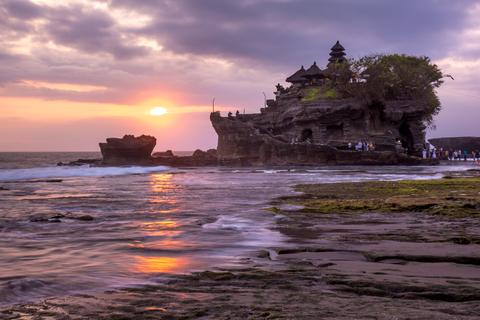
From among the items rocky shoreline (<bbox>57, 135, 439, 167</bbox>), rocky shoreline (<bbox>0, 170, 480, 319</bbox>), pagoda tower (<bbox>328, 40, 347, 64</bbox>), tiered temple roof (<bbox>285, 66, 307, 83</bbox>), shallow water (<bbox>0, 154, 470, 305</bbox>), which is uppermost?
pagoda tower (<bbox>328, 40, 347, 64</bbox>)

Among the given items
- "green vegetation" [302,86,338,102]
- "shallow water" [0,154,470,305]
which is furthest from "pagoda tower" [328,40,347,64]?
"shallow water" [0,154,470,305]

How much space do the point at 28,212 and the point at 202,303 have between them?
10.5m

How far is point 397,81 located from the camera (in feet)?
219

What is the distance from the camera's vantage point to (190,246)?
Result: 8.03 m

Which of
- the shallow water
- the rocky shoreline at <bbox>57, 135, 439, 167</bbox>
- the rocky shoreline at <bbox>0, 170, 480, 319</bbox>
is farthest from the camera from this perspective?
the rocky shoreline at <bbox>57, 135, 439, 167</bbox>

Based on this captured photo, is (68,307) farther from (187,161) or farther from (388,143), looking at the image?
(388,143)

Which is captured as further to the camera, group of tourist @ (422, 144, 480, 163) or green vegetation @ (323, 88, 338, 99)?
Answer: green vegetation @ (323, 88, 338, 99)

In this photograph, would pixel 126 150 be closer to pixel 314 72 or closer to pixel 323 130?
pixel 323 130

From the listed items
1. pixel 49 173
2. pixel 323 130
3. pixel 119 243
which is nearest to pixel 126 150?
pixel 49 173

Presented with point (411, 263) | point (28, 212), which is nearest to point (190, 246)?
point (411, 263)

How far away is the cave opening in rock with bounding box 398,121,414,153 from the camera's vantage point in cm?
6881

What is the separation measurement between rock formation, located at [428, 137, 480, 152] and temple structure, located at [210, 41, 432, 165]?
2141 cm

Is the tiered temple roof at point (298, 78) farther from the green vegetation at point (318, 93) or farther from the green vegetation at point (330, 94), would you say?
the green vegetation at point (330, 94)

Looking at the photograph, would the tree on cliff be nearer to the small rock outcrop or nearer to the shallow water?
the small rock outcrop
